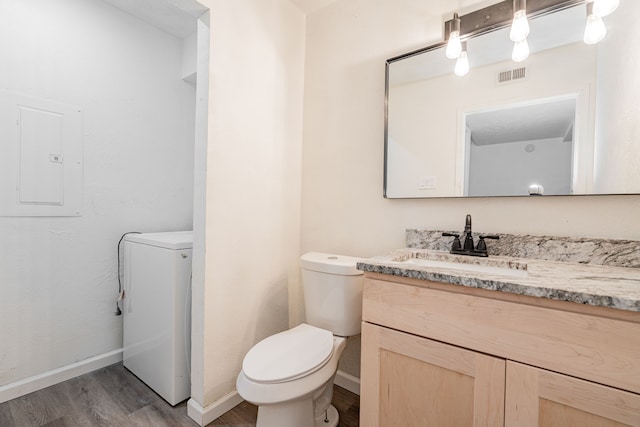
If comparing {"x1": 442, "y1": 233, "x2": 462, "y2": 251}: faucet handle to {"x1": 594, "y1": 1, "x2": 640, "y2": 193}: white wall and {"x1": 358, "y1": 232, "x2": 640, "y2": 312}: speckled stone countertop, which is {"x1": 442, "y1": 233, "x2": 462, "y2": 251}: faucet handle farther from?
{"x1": 594, "y1": 1, "x2": 640, "y2": 193}: white wall

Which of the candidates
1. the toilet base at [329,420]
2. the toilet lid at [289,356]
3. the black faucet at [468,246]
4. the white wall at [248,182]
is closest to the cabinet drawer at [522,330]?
the toilet lid at [289,356]

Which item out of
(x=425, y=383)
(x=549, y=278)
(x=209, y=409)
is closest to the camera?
(x=549, y=278)

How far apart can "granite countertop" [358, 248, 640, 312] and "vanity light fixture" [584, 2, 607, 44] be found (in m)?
0.88

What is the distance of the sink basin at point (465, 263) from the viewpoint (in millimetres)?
1128

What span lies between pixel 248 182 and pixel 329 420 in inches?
52.2

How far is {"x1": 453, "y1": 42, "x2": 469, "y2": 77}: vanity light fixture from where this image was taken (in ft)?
4.57

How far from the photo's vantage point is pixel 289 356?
4.01 feet

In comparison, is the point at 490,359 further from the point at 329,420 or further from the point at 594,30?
the point at 594,30

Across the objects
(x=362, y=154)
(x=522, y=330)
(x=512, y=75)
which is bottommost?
(x=522, y=330)

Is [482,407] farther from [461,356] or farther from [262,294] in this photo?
[262,294]

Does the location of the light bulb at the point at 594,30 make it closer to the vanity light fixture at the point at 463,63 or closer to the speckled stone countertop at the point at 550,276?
the vanity light fixture at the point at 463,63

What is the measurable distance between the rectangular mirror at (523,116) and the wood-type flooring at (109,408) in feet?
4.64

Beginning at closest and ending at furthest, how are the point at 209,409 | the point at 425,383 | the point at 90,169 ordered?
the point at 425,383 → the point at 209,409 → the point at 90,169

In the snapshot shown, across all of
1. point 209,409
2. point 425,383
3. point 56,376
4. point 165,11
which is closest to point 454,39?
point 425,383
